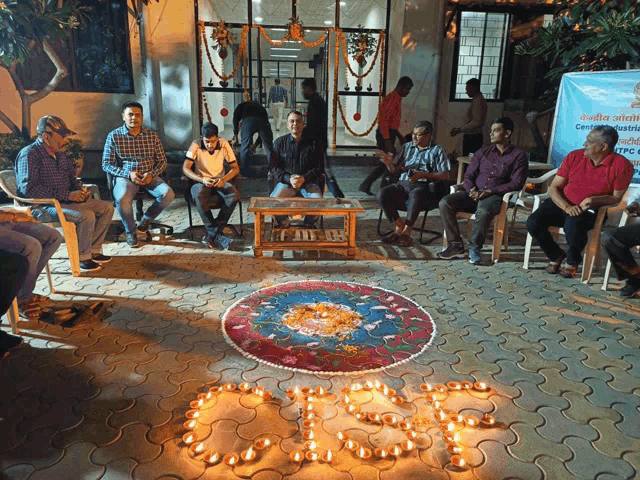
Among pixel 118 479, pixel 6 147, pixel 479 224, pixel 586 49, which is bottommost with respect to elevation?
pixel 118 479

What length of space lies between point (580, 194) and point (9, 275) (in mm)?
4295

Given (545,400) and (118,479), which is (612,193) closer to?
(545,400)

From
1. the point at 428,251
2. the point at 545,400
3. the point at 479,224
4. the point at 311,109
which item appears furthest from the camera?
the point at 311,109

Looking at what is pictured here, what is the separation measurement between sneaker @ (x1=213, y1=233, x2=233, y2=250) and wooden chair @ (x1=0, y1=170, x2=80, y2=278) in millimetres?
1319

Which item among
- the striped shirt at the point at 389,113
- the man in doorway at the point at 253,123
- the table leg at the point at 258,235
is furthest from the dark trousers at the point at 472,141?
the table leg at the point at 258,235

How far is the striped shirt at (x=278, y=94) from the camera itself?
13133mm

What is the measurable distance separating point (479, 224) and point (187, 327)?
2856 mm

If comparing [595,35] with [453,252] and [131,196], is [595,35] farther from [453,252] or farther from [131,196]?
[131,196]

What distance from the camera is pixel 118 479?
6.10ft

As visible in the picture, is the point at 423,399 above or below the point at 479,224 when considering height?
below

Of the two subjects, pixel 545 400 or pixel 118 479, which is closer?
pixel 118 479

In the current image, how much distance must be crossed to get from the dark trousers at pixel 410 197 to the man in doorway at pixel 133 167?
2.33 metres

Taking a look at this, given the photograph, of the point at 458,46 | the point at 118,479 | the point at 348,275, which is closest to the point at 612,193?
the point at 348,275

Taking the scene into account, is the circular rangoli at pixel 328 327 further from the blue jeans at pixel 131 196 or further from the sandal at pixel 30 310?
the blue jeans at pixel 131 196
